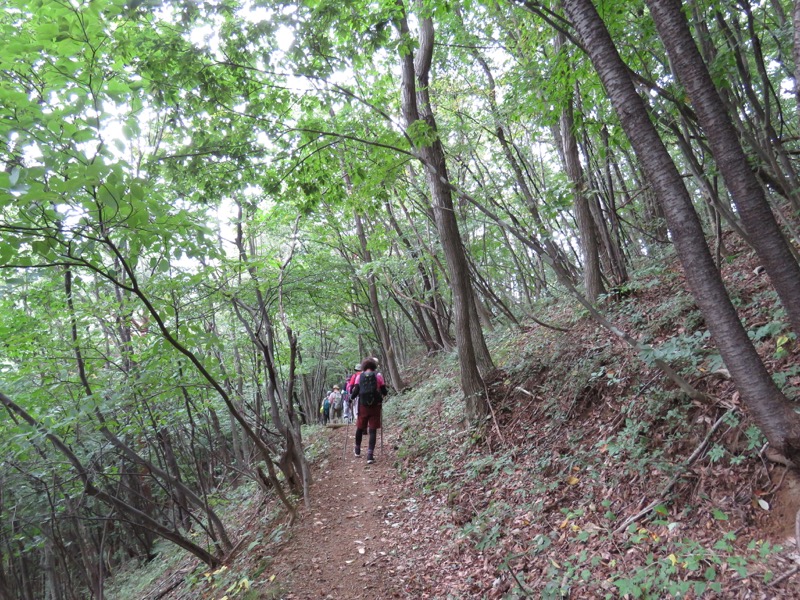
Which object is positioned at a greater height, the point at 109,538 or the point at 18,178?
the point at 18,178

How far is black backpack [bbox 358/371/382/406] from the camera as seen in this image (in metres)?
8.74

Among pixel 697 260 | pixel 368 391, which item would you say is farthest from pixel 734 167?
pixel 368 391

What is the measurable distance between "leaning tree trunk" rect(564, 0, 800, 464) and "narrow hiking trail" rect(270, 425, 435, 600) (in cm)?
348

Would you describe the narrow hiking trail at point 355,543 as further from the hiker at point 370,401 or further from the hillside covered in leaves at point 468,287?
the hiker at point 370,401

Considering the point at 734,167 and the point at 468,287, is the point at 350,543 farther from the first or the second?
the point at 734,167

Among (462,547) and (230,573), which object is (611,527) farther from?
(230,573)

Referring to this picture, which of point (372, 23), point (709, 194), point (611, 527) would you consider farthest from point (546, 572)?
point (372, 23)

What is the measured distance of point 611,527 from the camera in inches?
157

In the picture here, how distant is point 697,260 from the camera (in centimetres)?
308

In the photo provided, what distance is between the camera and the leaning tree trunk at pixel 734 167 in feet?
9.42

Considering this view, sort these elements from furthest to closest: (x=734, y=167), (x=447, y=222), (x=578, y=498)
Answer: (x=447, y=222), (x=578, y=498), (x=734, y=167)

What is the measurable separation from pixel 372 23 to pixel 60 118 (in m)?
3.84

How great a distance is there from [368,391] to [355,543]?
3.28m

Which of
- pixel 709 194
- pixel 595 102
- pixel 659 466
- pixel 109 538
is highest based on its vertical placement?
pixel 595 102
